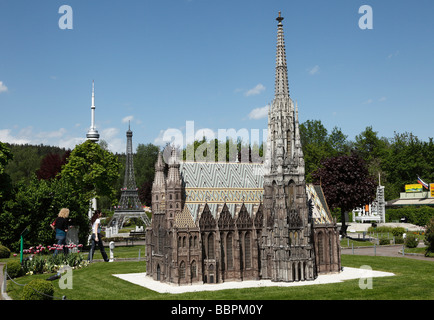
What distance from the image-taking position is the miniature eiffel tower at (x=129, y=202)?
316 ft

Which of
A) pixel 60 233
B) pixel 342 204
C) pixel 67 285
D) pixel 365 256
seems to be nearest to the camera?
pixel 60 233

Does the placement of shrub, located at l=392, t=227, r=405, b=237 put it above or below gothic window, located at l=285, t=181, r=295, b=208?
below

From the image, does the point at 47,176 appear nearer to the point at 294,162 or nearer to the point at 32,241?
the point at 32,241

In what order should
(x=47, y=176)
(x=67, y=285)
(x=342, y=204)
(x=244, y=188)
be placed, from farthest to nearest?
(x=47, y=176), (x=342, y=204), (x=244, y=188), (x=67, y=285)

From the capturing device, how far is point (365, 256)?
206 feet

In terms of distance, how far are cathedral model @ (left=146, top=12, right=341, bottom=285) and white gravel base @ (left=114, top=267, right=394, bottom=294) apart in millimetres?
912

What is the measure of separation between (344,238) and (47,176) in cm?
7919

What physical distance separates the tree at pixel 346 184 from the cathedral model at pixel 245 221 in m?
30.8

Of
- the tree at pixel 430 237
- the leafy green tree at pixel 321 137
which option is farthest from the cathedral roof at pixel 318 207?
the leafy green tree at pixel 321 137

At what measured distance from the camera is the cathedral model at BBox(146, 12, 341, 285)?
149ft

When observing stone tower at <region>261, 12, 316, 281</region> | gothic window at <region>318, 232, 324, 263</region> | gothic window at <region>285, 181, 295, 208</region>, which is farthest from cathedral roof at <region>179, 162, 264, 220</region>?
gothic window at <region>318, 232, 324, 263</region>

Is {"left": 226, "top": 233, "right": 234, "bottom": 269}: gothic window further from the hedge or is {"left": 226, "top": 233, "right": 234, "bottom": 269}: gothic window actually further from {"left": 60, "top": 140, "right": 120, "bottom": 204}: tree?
the hedge

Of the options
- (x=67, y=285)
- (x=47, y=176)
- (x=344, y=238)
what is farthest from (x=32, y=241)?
(x=47, y=176)
